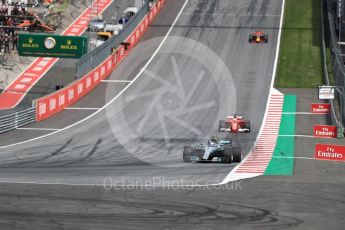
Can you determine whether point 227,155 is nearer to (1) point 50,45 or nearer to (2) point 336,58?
(1) point 50,45

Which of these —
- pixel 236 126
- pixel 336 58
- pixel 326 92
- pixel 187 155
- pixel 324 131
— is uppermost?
pixel 336 58

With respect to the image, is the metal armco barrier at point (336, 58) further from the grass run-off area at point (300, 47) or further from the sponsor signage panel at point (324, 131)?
the sponsor signage panel at point (324, 131)

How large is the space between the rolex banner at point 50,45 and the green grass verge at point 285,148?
44.5ft

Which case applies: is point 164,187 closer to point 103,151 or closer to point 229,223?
point 229,223

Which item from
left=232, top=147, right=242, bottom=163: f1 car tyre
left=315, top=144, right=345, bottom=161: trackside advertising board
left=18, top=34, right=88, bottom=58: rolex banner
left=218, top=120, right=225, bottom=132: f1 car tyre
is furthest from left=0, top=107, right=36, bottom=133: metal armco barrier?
left=315, top=144, right=345, bottom=161: trackside advertising board

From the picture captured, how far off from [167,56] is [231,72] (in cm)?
594

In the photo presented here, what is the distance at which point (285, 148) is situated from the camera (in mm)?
34344

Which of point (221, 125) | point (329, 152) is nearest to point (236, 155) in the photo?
point (329, 152)

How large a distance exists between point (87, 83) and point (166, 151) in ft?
55.5

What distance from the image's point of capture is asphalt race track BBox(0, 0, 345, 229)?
19.9m

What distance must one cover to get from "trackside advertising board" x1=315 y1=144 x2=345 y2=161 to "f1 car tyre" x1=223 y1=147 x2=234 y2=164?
3768 mm

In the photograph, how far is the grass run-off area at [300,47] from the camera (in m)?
52.6

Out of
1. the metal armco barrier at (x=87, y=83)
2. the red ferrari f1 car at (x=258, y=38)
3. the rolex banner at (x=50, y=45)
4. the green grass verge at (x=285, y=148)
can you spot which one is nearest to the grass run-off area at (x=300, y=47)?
the red ferrari f1 car at (x=258, y=38)

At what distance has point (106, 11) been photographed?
7056 centimetres
